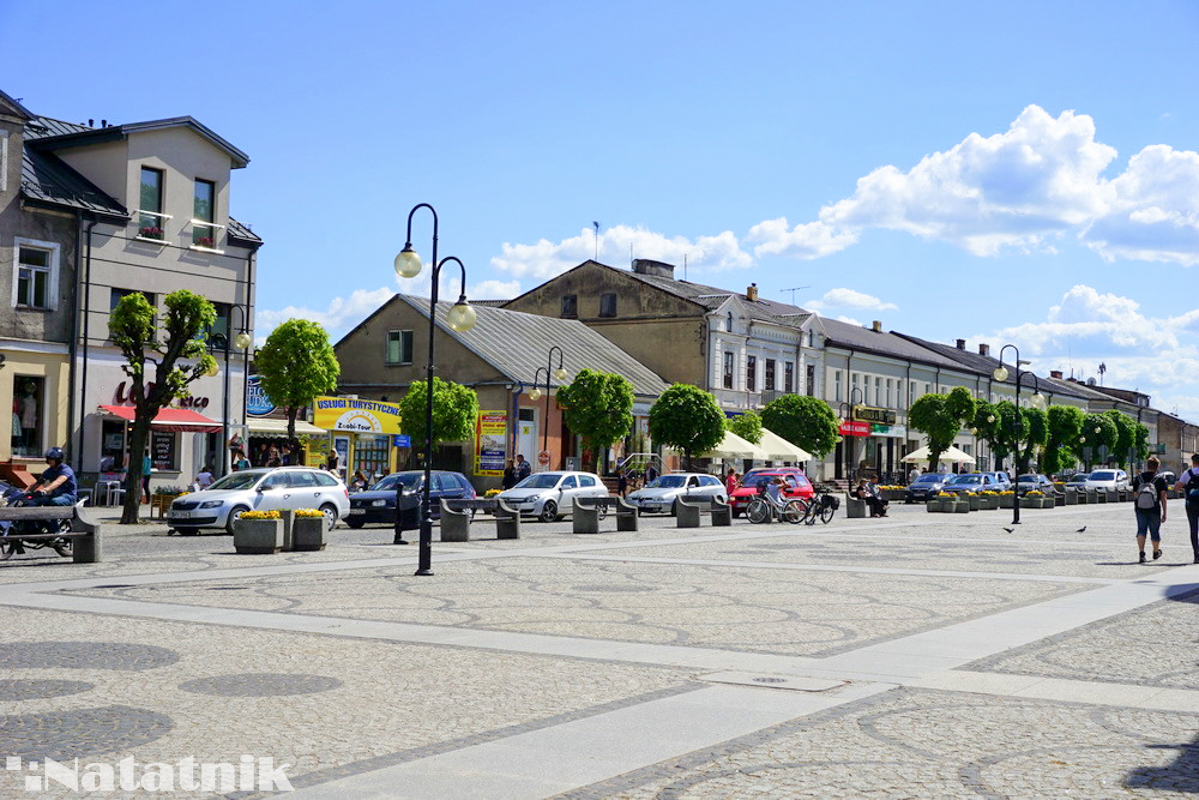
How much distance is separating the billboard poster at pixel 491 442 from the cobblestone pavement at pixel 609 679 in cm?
3305

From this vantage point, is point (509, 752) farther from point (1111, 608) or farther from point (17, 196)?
point (17, 196)

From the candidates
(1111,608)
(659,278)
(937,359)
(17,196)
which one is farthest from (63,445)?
(937,359)

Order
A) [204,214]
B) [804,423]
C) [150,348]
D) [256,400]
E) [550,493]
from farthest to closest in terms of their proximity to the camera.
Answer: [804,423], [256,400], [204,214], [550,493], [150,348]

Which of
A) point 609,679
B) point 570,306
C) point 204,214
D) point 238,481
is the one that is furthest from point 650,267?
point 609,679

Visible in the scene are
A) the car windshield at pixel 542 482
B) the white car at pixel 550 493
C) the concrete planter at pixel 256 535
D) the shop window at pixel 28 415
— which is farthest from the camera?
the car windshield at pixel 542 482

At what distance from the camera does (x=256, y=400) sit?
43.7 meters

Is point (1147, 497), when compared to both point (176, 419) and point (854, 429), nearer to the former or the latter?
point (176, 419)

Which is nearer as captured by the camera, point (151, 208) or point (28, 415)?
point (28, 415)

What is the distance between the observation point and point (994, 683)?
9836 millimetres

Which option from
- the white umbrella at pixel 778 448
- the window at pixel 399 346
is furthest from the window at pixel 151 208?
the white umbrella at pixel 778 448

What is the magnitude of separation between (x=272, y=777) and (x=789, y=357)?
6603cm

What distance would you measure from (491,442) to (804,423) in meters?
17.1

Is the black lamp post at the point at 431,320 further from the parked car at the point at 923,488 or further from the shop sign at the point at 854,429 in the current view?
the shop sign at the point at 854,429

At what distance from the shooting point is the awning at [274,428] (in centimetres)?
4356
